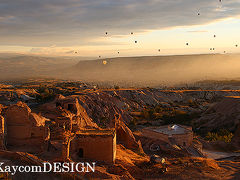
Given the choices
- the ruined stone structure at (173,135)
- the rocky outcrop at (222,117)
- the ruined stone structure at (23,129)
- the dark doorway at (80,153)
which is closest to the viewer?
the dark doorway at (80,153)

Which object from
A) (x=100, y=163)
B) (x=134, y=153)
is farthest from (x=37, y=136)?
(x=134, y=153)

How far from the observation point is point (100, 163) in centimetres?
1705

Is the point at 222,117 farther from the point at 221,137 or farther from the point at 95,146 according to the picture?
the point at 95,146

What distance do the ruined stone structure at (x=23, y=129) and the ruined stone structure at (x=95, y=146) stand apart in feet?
7.21

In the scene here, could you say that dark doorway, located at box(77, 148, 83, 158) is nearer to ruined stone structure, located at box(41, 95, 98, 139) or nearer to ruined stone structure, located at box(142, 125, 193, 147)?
ruined stone structure, located at box(41, 95, 98, 139)

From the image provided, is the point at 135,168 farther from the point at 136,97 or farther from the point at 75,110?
the point at 136,97

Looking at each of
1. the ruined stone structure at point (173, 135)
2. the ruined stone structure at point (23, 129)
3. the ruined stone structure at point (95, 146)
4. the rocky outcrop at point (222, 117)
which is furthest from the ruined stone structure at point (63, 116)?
the rocky outcrop at point (222, 117)

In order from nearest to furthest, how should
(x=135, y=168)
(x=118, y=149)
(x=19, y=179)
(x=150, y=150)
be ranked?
(x=19, y=179)
(x=135, y=168)
(x=118, y=149)
(x=150, y=150)

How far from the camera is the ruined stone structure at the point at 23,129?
59.0 feet

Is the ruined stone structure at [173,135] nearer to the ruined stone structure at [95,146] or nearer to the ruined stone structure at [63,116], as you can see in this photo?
the ruined stone structure at [63,116]

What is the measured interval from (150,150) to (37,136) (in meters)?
11.6

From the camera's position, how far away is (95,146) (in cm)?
1750

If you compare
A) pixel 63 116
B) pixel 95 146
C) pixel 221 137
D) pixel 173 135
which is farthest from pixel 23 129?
pixel 221 137

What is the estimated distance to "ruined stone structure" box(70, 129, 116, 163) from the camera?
17344 mm
